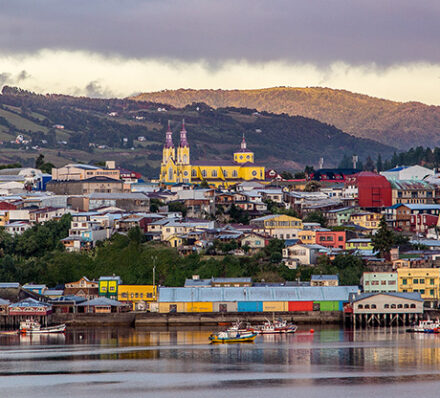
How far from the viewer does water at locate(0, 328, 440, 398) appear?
50.2 meters

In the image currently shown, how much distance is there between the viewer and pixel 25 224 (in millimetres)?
93812

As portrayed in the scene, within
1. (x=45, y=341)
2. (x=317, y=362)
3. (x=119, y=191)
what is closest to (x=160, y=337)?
(x=45, y=341)

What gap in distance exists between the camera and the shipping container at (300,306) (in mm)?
75375

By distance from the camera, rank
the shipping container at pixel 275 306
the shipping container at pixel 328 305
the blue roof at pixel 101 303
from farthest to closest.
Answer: the blue roof at pixel 101 303, the shipping container at pixel 328 305, the shipping container at pixel 275 306

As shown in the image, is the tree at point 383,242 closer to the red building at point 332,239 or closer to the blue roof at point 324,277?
the red building at point 332,239

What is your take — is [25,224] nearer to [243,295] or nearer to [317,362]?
[243,295]

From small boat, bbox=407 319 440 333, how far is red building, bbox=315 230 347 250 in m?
16.5

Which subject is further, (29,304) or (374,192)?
(374,192)

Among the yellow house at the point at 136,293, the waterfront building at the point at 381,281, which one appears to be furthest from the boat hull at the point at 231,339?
the yellow house at the point at 136,293

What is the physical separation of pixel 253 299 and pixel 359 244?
15.3 metres

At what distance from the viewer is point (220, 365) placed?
57219 millimetres

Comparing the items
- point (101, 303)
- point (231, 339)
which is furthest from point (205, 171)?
point (231, 339)

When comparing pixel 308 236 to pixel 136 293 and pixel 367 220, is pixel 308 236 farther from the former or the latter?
pixel 136 293

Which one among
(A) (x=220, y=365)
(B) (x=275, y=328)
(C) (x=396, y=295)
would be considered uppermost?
(C) (x=396, y=295)
